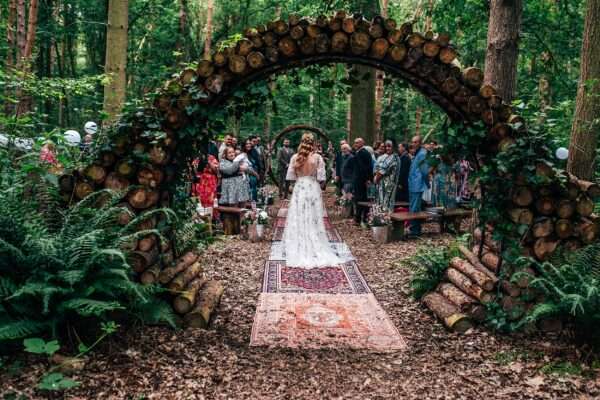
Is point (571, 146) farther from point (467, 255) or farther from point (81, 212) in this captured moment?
point (81, 212)

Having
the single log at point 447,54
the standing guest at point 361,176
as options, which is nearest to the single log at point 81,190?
the single log at point 447,54

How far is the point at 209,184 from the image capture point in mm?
10750

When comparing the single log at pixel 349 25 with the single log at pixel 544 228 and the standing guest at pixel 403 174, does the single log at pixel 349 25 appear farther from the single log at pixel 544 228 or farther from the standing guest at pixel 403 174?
the standing guest at pixel 403 174

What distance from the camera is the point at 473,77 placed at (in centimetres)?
514

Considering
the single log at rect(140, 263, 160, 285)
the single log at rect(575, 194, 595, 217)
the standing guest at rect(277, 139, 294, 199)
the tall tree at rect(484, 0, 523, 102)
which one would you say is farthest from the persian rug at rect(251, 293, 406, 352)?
the standing guest at rect(277, 139, 294, 199)

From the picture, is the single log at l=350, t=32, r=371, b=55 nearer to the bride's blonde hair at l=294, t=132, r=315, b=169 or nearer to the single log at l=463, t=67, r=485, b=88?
the single log at l=463, t=67, r=485, b=88

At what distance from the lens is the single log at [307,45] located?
5002mm

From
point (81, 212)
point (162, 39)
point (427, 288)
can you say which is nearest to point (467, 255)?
point (427, 288)

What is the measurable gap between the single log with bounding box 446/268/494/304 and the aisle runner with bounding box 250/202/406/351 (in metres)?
0.95

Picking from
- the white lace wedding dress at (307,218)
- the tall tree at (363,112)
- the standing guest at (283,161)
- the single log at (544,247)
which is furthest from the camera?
the standing guest at (283,161)

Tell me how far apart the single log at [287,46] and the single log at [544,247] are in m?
3.23

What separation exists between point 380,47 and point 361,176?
7.95 metres

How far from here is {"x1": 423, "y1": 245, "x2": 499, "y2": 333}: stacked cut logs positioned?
529 centimetres

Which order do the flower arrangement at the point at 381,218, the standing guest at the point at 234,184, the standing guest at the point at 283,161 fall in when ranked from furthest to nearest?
the standing guest at the point at 283,161 < the standing guest at the point at 234,184 < the flower arrangement at the point at 381,218
